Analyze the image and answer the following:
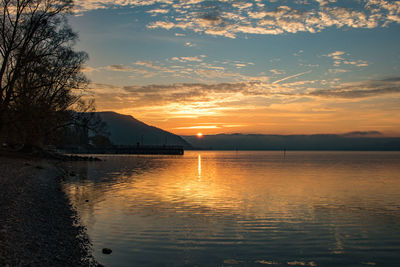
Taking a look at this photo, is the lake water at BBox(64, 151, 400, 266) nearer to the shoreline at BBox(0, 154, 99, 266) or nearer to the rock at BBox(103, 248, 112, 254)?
the rock at BBox(103, 248, 112, 254)

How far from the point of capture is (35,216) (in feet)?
48.4

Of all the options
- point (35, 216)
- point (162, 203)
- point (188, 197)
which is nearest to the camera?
point (35, 216)

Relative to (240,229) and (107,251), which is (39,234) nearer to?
(107,251)

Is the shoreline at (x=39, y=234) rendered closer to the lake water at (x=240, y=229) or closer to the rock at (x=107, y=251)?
the rock at (x=107, y=251)

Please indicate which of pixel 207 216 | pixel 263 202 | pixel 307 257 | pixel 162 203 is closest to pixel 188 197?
pixel 162 203

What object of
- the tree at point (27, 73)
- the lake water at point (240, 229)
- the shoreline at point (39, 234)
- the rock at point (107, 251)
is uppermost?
the tree at point (27, 73)

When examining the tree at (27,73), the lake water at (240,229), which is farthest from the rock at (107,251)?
the tree at (27,73)

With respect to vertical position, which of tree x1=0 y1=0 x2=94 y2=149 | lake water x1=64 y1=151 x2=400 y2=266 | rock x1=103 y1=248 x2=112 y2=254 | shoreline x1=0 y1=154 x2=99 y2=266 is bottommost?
lake water x1=64 y1=151 x2=400 y2=266

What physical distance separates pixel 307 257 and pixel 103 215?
1121 centimetres

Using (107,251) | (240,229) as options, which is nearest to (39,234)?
(107,251)

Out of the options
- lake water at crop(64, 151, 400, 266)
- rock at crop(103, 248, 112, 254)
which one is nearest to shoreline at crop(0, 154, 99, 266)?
rock at crop(103, 248, 112, 254)

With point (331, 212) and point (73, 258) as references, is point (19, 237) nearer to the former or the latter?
point (73, 258)

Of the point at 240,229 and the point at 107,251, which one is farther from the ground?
the point at 107,251

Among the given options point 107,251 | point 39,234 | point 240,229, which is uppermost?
point 39,234
